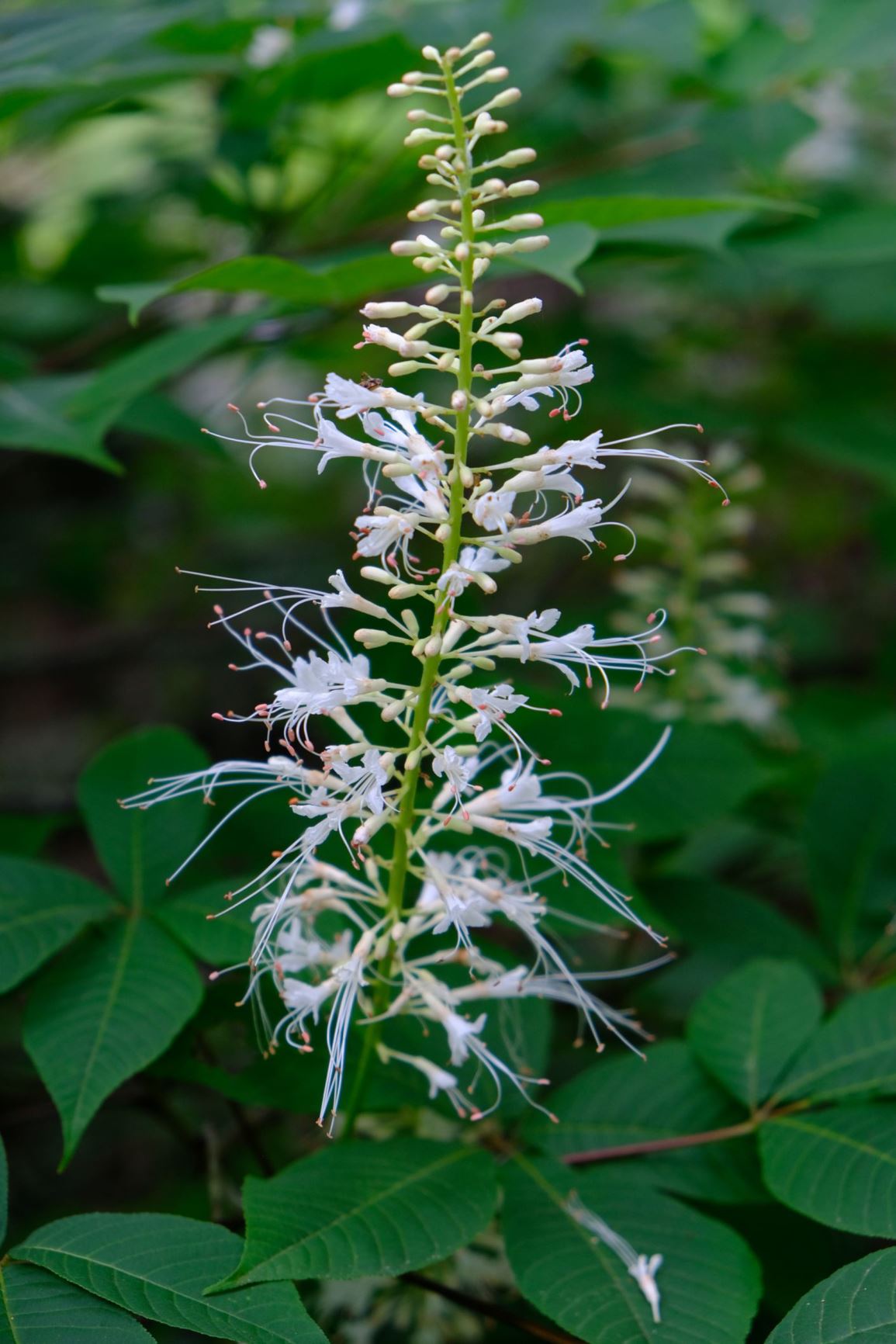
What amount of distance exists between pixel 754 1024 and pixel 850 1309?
0.67 m

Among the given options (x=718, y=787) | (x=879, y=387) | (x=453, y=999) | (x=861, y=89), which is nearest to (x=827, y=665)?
(x=879, y=387)

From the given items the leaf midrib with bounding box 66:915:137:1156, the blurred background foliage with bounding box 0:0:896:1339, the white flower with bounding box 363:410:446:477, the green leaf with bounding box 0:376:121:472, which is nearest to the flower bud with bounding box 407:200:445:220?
the white flower with bounding box 363:410:446:477

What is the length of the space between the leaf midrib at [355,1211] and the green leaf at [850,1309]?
0.62 metres

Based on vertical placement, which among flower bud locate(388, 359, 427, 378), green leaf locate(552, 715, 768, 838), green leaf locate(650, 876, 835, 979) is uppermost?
flower bud locate(388, 359, 427, 378)

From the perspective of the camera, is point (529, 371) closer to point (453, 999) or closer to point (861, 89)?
point (453, 999)

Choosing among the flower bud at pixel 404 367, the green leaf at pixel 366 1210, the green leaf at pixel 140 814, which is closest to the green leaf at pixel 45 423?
the green leaf at pixel 140 814

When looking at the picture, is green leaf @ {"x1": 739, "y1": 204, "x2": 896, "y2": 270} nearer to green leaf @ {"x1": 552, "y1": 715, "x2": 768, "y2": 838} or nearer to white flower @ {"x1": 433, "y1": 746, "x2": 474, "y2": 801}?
green leaf @ {"x1": 552, "y1": 715, "x2": 768, "y2": 838}

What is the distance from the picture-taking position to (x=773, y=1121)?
2178 mm

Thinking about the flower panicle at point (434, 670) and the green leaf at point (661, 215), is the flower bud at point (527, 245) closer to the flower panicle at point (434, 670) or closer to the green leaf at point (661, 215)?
the flower panicle at point (434, 670)

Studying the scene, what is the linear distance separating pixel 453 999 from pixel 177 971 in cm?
57

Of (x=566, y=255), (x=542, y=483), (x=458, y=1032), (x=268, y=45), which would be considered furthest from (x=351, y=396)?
(x=268, y=45)

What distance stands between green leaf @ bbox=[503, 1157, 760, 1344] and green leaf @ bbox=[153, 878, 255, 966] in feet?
2.23

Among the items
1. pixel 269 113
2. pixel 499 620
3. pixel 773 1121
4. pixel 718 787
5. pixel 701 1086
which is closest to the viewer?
pixel 499 620

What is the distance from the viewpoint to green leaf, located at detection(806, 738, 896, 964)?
3.02 meters
